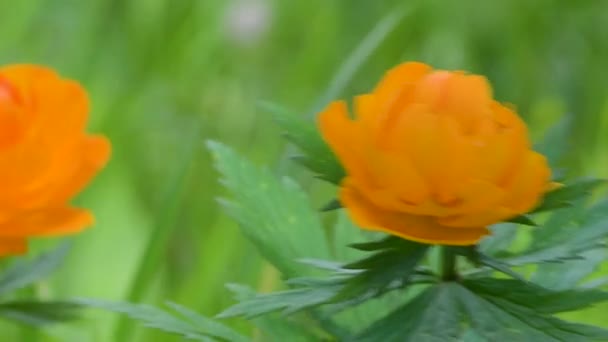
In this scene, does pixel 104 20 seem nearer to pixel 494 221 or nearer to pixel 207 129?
pixel 207 129

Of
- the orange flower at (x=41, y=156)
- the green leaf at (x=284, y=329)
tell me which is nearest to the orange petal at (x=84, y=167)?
the orange flower at (x=41, y=156)

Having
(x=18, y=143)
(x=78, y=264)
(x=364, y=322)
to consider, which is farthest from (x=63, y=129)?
(x=78, y=264)

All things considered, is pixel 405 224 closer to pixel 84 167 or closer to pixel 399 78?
pixel 399 78

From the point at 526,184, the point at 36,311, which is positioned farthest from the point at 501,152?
the point at 36,311

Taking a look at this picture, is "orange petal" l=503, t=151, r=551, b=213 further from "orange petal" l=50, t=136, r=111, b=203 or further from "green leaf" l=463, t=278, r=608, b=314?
"orange petal" l=50, t=136, r=111, b=203

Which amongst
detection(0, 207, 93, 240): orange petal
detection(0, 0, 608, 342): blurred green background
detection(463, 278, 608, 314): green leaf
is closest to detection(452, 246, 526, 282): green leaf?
detection(463, 278, 608, 314): green leaf
